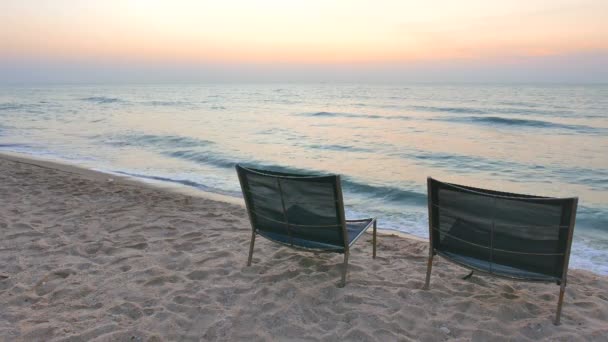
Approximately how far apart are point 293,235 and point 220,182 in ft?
20.8

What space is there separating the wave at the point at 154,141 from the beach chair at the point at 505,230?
13745 millimetres

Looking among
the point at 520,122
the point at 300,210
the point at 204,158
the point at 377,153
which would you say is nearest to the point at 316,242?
the point at 300,210

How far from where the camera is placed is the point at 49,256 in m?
4.30

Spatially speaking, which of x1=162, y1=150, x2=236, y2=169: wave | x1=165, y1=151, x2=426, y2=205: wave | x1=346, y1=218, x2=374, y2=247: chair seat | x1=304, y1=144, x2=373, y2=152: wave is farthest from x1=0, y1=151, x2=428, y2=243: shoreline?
x1=304, y1=144, x2=373, y2=152: wave

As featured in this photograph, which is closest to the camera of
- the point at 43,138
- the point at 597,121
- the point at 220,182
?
the point at 220,182

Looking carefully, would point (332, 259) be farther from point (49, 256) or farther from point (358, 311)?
point (49, 256)

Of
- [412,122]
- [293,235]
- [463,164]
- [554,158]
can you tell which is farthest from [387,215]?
[412,122]

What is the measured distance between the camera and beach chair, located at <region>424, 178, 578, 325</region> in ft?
9.52

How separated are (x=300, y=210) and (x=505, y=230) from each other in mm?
1568

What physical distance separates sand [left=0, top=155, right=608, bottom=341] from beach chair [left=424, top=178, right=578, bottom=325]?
0.38 m

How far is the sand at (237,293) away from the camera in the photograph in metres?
3.04

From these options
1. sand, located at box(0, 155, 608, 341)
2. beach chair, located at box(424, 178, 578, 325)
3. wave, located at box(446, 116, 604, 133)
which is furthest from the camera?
wave, located at box(446, 116, 604, 133)

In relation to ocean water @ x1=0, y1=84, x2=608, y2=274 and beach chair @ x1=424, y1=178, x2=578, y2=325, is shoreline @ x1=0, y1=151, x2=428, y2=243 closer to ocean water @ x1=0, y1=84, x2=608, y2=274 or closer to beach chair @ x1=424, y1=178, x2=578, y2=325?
ocean water @ x1=0, y1=84, x2=608, y2=274

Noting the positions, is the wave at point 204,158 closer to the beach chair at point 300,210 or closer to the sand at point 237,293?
the sand at point 237,293
